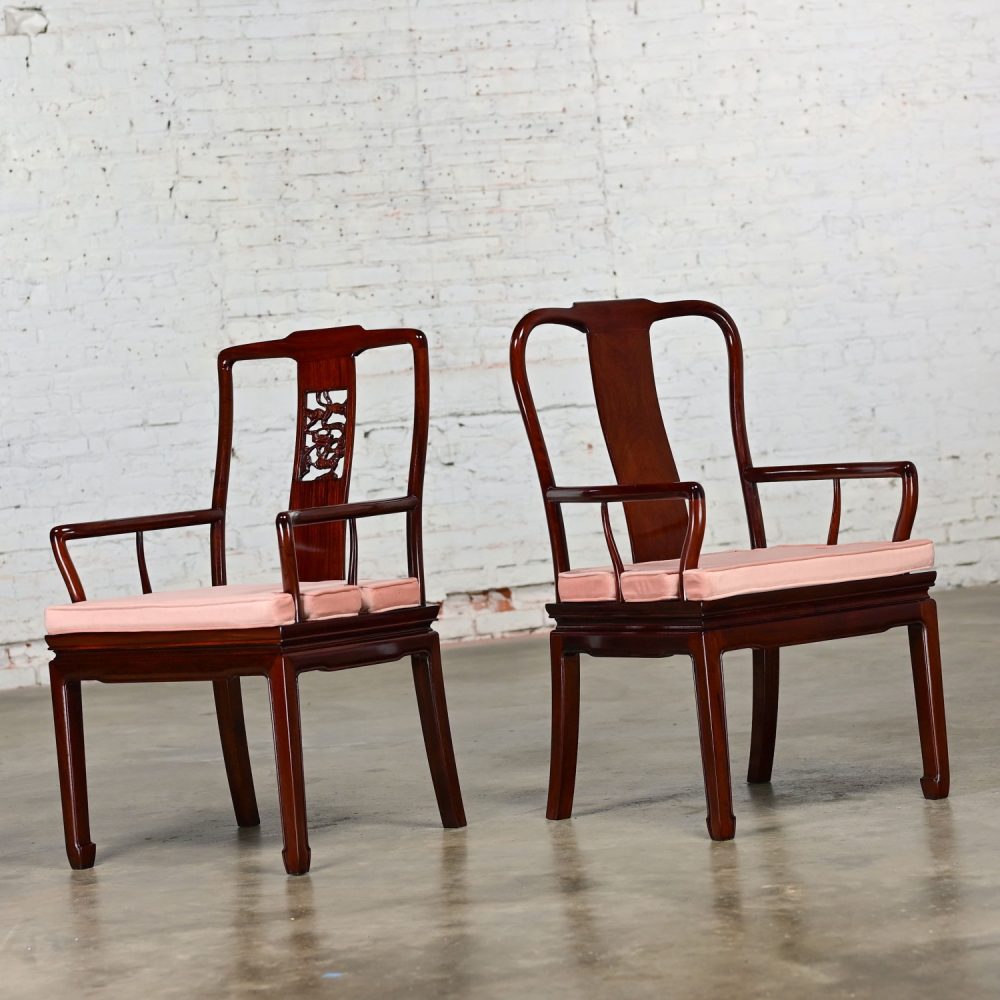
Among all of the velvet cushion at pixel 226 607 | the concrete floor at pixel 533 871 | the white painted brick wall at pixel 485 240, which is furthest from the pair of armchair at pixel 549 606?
the white painted brick wall at pixel 485 240

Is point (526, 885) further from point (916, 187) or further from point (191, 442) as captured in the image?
point (916, 187)

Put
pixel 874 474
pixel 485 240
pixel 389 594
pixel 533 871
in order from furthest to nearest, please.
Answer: pixel 485 240, pixel 874 474, pixel 389 594, pixel 533 871

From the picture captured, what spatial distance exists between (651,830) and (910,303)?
14.2 feet

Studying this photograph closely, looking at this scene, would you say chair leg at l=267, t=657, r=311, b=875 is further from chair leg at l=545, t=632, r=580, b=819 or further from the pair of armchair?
chair leg at l=545, t=632, r=580, b=819

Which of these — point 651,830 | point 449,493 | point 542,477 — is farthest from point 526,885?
point 449,493

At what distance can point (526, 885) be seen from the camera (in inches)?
100

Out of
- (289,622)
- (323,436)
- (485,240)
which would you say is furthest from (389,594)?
(485,240)

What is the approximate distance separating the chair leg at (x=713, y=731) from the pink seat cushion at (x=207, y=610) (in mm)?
612

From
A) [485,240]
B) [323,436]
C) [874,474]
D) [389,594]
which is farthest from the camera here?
[485,240]

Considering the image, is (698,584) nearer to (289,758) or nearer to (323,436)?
(289,758)

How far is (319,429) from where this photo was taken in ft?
10.7

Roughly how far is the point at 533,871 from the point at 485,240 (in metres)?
4.11

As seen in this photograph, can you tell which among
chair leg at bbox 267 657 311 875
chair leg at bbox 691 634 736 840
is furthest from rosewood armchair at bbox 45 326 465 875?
chair leg at bbox 691 634 736 840

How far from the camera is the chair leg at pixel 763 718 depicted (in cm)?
322
